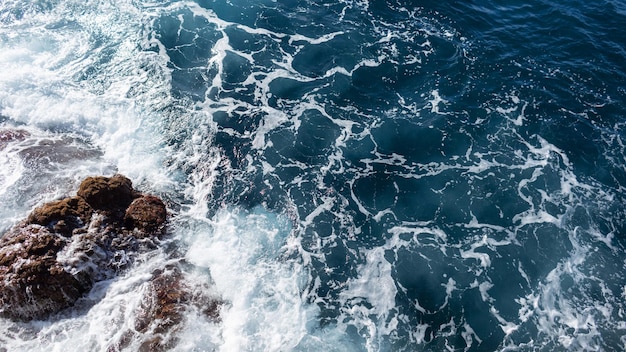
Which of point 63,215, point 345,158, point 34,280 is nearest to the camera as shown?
point 34,280

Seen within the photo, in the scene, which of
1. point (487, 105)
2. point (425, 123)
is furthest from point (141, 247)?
point (487, 105)

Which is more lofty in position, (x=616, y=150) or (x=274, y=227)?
(x=616, y=150)

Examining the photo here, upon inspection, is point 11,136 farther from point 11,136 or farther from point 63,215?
point 63,215

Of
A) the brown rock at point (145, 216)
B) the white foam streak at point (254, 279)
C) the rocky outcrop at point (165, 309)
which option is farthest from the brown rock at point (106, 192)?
the rocky outcrop at point (165, 309)

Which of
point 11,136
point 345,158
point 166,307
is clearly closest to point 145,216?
point 166,307

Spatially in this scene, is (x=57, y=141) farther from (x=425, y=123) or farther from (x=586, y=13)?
(x=586, y=13)

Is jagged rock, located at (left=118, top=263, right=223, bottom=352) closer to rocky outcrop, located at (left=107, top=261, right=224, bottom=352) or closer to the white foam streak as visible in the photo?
rocky outcrop, located at (left=107, top=261, right=224, bottom=352)

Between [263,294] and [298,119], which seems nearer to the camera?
[263,294]
